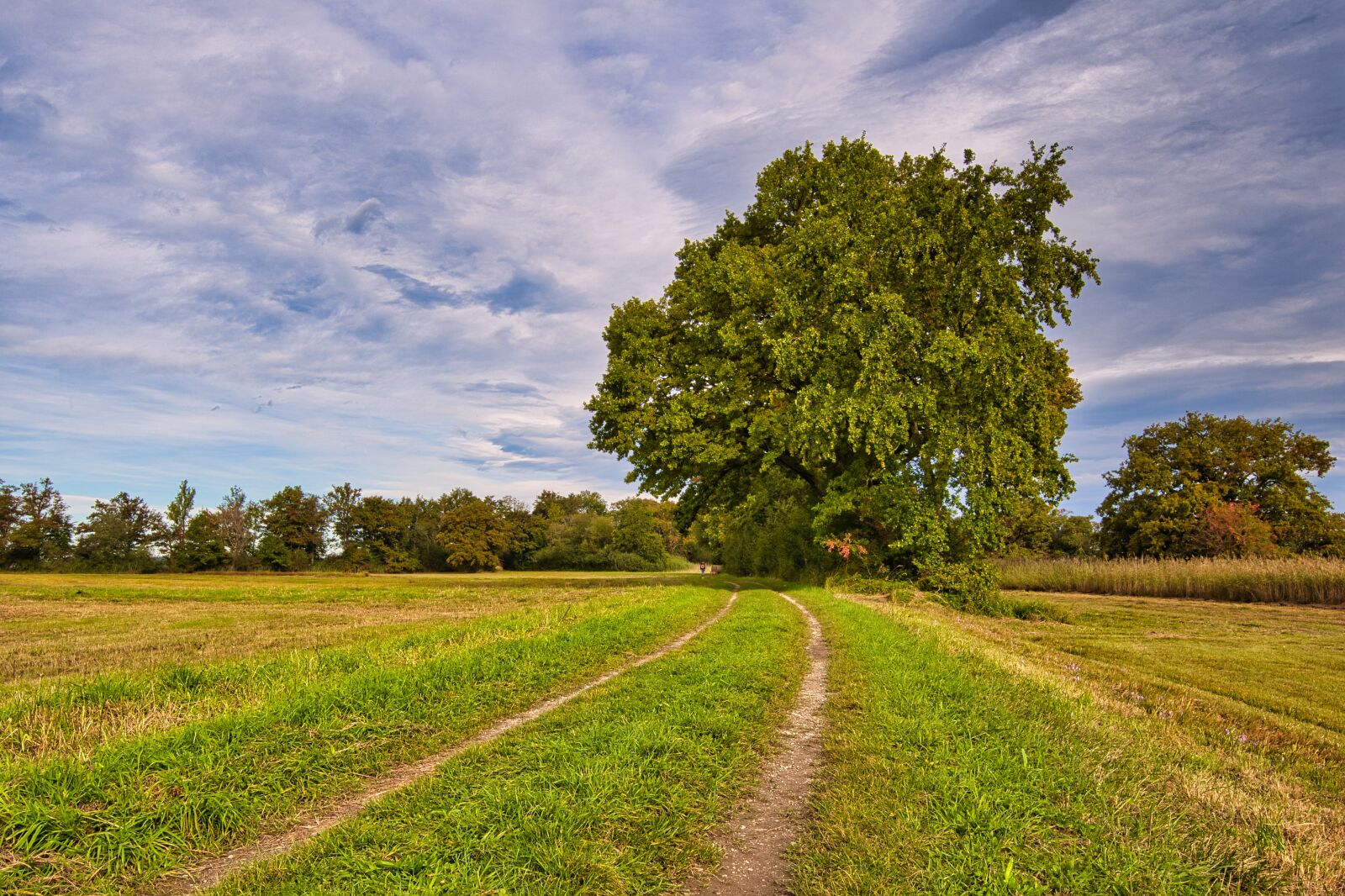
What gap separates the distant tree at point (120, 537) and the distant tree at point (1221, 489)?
319 feet

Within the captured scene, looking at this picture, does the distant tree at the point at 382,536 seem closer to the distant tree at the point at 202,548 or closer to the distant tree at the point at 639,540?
the distant tree at the point at 202,548

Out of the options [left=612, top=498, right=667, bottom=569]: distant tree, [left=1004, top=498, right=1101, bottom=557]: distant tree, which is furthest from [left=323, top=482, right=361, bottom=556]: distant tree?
[left=1004, top=498, right=1101, bottom=557]: distant tree

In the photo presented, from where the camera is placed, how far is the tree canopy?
2108cm

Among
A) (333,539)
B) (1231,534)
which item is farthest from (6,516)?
(1231,534)

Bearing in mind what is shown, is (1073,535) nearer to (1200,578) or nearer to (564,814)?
(1200,578)

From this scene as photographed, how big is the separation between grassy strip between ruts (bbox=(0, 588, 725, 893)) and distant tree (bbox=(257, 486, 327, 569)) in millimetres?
77872

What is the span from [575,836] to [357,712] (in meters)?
3.62

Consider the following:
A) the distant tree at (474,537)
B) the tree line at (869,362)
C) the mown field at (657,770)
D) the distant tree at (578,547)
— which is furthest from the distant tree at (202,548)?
the mown field at (657,770)

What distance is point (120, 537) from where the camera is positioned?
68.4 m

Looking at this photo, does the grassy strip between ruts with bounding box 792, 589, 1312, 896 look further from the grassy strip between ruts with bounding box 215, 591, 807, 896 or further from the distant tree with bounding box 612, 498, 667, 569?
the distant tree with bounding box 612, 498, 667, 569

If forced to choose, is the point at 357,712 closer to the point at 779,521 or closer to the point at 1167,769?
the point at 1167,769

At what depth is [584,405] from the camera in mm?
28266

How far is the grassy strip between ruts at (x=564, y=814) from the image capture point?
10.9ft

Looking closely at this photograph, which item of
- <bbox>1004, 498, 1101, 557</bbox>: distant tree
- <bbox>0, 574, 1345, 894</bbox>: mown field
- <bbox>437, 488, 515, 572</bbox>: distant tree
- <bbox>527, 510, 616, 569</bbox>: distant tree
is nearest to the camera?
<bbox>0, 574, 1345, 894</bbox>: mown field
